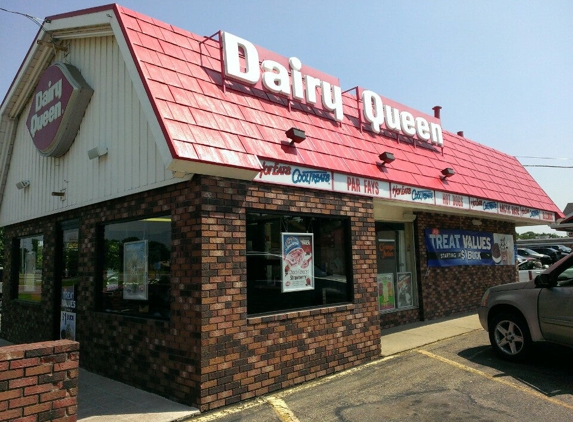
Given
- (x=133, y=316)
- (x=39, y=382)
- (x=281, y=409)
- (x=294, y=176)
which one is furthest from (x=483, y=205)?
(x=39, y=382)

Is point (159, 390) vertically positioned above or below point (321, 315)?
below

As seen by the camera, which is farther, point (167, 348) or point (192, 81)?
point (192, 81)

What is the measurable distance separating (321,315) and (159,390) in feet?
8.18

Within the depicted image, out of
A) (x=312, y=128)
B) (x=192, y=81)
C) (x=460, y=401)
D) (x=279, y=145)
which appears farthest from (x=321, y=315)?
(x=192, y=81)

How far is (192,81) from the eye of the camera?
6.42m

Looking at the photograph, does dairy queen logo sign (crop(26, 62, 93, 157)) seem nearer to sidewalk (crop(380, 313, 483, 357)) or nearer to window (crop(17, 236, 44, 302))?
window (crop(17, 236, 44, 302))

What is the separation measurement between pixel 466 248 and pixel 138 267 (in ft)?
30.2

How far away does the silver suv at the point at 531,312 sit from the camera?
21.4 ft

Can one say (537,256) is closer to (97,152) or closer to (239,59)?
(239,59)

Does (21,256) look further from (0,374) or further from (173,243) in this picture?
(0,374)

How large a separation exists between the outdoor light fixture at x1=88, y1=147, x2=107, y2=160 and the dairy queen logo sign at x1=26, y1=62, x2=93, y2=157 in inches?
40.4

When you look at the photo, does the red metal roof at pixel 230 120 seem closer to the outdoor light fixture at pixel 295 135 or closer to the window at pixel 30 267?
the outdoor light fixture at pixel 295 135

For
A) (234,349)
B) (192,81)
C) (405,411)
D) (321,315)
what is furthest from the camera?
(321,315)

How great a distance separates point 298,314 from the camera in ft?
21.5
